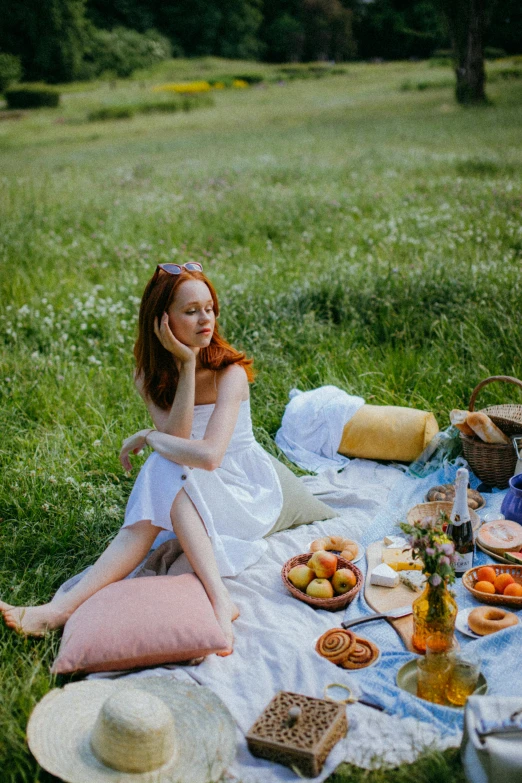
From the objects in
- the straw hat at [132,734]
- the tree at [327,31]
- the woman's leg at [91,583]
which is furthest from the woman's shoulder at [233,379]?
the tree at [327,31]

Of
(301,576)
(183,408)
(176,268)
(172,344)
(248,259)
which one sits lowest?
(301,576)

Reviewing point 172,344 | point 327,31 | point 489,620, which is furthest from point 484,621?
point 327,31

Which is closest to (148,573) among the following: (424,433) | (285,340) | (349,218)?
(424,433)

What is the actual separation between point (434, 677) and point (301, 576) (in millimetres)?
863

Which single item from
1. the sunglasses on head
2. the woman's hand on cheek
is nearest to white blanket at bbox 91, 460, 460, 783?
the woman's hand on cheek

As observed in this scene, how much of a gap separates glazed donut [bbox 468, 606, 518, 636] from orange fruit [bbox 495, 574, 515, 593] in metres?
0.15

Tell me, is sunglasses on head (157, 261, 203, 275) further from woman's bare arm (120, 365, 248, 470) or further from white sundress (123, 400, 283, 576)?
white sundress (123, 400, 283, 576)

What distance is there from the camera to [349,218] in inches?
327

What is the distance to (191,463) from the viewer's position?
124 inches

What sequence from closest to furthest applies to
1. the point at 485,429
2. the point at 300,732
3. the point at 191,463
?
the point at 300,732 < the point at 191,463 < the point at 485,429

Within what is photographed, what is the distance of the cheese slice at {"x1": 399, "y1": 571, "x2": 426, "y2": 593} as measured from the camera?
3309 millimetres

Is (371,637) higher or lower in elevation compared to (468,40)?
lower

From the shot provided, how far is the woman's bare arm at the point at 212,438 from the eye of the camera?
3.15 meters

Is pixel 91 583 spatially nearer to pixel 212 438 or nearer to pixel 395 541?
pixel 212 438
